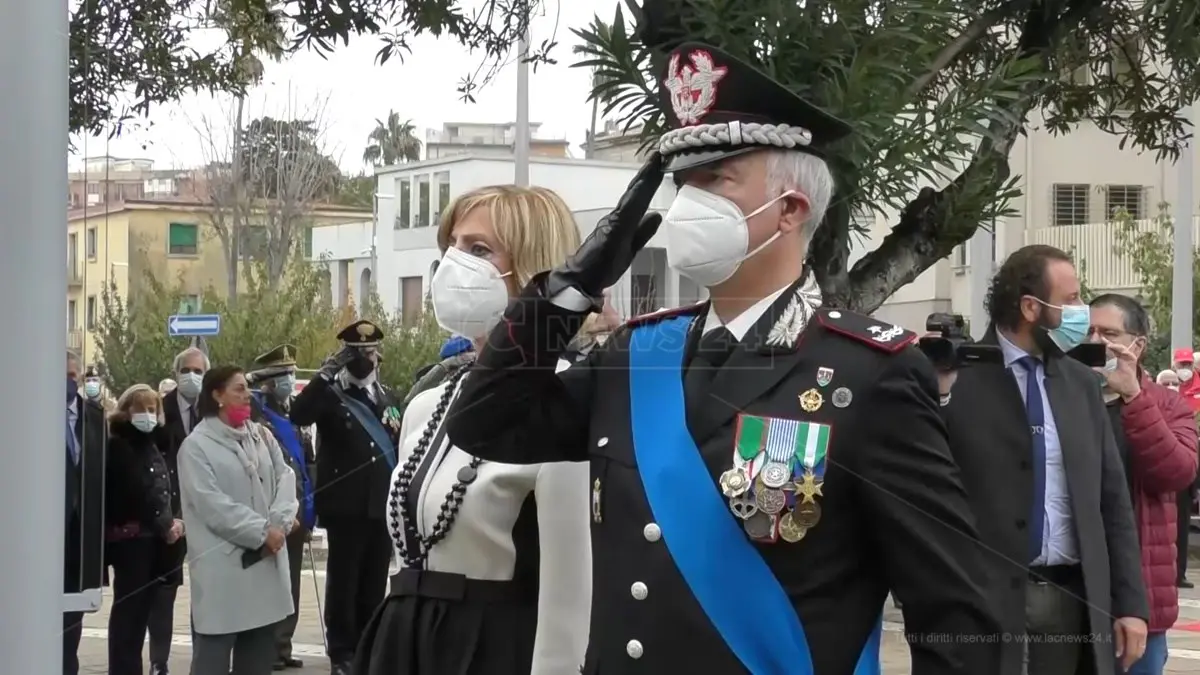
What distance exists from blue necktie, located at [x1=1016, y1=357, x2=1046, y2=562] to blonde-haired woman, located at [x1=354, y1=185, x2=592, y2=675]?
183 cm

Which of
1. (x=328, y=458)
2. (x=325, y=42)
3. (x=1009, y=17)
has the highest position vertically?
(x=1009, y=17)

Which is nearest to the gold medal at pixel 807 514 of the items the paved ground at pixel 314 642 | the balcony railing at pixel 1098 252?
the paved ground at pixel 314 642

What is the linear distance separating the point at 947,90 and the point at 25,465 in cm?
244

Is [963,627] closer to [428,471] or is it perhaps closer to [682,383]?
[682,383]

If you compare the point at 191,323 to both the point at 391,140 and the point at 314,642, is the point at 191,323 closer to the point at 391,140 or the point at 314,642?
the point at 391,140

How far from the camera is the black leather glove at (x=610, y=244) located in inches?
111

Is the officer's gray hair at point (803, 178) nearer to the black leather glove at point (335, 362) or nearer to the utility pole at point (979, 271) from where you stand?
the black leather glove at point (335, 362)

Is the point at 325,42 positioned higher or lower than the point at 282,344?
higher

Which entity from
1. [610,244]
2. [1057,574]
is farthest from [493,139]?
[1057,574]

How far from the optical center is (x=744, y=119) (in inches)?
110

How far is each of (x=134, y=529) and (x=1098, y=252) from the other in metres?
21.0

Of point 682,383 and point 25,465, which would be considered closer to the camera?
point 25,465

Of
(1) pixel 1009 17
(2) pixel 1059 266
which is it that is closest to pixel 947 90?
(1) pixel 1009 17

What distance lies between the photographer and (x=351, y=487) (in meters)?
9.15
